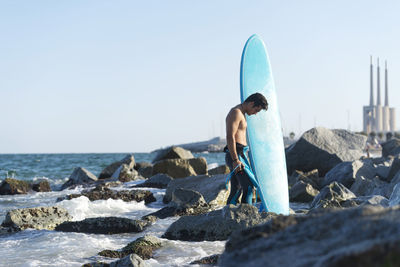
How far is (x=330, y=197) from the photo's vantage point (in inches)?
400

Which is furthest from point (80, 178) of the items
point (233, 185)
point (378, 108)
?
point (378, 108)

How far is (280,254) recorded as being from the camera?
93.1 inches

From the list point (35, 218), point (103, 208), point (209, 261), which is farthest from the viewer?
point (103, 208)

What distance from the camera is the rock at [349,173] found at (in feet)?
47.2

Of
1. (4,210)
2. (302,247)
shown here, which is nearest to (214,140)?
(4,210)

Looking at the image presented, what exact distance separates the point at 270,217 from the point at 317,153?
41.0 ft

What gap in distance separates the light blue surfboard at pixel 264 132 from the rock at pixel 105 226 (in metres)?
2.25

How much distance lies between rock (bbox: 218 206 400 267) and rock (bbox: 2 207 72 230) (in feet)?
22.8

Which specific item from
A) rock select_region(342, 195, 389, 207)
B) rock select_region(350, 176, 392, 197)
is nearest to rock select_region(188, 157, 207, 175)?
rock select_region(350, 176, 392, 197)

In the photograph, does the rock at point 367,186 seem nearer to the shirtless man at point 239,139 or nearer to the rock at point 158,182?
the shirtless man at point 239,139

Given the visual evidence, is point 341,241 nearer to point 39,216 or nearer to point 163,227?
point 163,227

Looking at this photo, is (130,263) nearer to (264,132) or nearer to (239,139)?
(239,139)

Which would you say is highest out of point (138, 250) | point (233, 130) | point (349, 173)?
point (233, 130)

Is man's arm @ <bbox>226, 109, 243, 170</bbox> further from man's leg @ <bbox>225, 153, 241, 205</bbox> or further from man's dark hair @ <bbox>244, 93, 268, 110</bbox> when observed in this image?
man's dark hair @ <bbox>244, 93, 268, 110</bbox>
